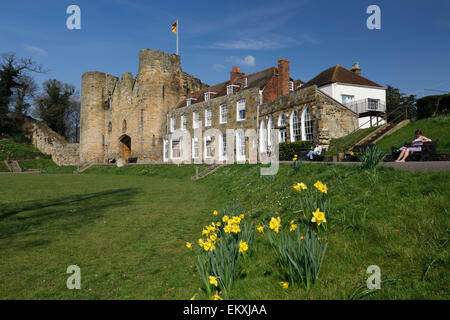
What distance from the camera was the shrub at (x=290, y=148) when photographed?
62.2 ft

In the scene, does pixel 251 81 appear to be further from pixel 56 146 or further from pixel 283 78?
pixel 56 146

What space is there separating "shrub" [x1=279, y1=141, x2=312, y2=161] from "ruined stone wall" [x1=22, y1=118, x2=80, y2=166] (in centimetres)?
3935

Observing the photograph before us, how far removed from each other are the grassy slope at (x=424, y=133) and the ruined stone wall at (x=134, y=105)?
27.4 metres

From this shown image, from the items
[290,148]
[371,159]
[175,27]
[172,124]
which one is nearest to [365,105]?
[290,148]

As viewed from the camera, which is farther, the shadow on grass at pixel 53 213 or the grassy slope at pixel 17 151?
the grassy slope at pixel 17 151

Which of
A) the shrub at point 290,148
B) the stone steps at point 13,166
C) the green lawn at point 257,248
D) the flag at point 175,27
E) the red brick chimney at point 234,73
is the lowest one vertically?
the green lawn at point 257,248

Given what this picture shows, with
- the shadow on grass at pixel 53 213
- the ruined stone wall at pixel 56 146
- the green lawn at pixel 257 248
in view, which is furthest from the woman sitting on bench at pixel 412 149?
the ruined stone wall at pixel 56 146

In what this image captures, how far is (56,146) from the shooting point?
155ft

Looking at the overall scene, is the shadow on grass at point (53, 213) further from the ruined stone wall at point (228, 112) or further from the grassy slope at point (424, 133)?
the ruined stone wall at point (228, 112)

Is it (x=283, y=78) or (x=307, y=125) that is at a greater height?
(x=283, y=78)

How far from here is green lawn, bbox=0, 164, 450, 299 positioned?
317 centimetres

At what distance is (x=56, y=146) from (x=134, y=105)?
18648 millimetres
